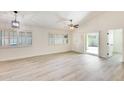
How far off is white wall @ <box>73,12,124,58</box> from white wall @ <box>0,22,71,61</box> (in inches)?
120

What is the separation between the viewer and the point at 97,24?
7023mm

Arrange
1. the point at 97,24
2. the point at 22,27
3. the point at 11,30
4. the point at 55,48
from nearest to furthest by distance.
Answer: the point at 11,30
the point at 22,27
the point at 97,24
the point at 55,48

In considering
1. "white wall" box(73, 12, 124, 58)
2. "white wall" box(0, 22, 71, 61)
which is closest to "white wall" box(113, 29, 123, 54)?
"white wall" box(73, 12, 124, 58)

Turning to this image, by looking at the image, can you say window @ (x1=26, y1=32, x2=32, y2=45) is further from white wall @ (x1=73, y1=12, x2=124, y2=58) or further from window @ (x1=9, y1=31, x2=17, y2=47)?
white wall @ (x1=73, y1=12, x2=124, y2=58)

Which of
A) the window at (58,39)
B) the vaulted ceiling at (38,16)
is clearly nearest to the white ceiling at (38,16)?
the vaulted ceiling at (38,16)

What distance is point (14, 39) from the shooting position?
6.30 metres

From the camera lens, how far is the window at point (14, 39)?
228 inches

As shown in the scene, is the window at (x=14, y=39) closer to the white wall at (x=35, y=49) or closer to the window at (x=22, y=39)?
the window at (x=22, y=39)

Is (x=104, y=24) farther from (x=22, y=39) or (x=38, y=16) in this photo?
(x=22, y=39)
